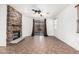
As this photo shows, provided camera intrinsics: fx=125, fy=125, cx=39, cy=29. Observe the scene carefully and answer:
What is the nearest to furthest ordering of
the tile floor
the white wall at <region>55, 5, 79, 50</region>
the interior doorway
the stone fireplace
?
the tile floor → the white wall at <region>55, 5, 79, 50</region> → the stone fireplace → the interior doorway

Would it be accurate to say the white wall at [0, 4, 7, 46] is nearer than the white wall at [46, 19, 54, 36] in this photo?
Yes

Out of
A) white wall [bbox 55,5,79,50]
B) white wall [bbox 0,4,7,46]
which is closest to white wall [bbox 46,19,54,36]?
white wall [bbox 55,5,79,50]

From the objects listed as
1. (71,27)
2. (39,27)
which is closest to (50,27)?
(39,27)

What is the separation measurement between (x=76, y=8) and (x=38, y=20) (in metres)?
11.0

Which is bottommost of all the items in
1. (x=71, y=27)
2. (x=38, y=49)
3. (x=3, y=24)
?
(x=38, y=49)

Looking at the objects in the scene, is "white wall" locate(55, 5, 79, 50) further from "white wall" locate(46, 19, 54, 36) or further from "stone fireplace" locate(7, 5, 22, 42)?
"white wall" locate(46, 19, 54, 36)

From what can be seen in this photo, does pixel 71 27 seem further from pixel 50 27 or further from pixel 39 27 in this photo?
pixel 39 27

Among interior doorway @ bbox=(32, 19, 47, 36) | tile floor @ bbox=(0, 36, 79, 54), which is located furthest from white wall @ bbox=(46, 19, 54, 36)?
tile floor @ bbox=(0, 36, 79, 54)

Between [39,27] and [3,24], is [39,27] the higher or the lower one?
the lower one

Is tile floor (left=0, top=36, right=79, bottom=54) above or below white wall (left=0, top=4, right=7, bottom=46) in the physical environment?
below

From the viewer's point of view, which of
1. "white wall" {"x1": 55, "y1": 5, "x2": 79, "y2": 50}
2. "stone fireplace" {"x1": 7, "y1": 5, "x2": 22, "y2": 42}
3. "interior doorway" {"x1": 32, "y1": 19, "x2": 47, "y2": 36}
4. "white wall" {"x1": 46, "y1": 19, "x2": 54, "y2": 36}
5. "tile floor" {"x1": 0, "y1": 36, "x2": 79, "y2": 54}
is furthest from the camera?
"interior doorway" {"x1": 32, "y1": 19, "x2": 47, "y2": 36}
